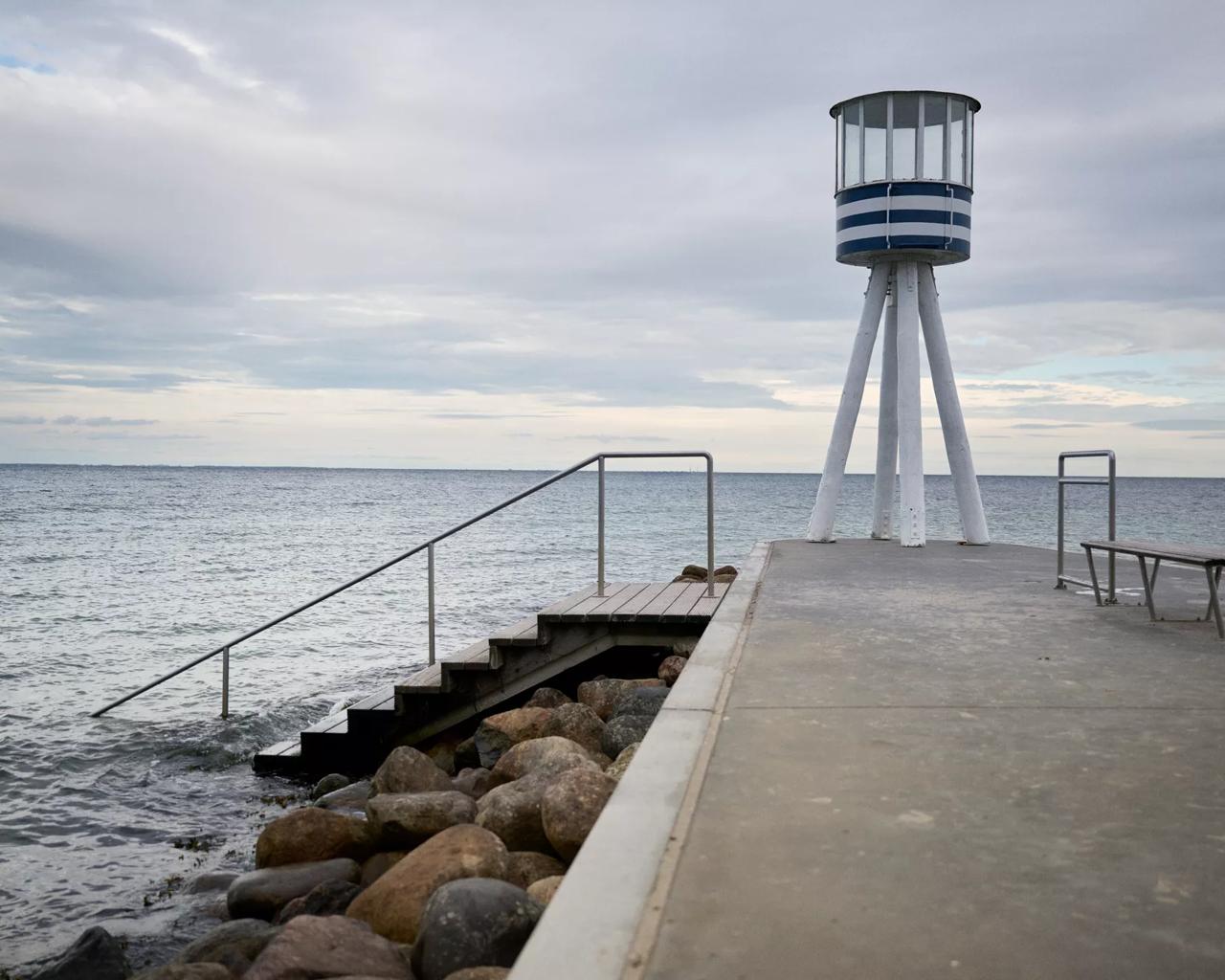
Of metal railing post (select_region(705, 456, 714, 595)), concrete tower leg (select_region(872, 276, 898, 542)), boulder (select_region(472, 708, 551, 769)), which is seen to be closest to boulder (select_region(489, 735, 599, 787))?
boulder (select_region(472, 708, 551, 769))

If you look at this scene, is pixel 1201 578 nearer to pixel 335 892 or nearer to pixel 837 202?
pixel 837 202

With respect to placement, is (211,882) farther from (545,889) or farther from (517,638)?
(545,889)

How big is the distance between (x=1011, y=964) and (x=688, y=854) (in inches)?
32.3

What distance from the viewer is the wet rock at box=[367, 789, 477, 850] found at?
510 cm

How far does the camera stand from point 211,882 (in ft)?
19.7

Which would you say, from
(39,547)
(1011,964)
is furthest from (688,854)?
(39,547)

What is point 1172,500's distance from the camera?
3364 inches

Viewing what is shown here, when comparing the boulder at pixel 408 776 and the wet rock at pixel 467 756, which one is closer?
the boulder at pixel 408 776

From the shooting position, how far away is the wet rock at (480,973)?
8.81ft

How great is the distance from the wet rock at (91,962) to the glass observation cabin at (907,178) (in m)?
9.46

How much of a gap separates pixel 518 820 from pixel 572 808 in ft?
1.57

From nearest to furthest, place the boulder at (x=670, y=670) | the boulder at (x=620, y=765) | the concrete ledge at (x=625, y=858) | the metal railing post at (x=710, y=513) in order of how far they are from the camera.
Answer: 1. the concrete ledge at (x=625, y=858)
2. the boulder at (x=620, y=765)
3. the boulder at (x=670, y=670)
4. the metal railing post at (x=710, y=513)

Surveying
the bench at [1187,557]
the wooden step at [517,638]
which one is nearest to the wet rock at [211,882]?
the wooden step at [517,638]

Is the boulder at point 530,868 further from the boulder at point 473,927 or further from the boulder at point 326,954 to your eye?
the boulder at point 473,927
